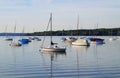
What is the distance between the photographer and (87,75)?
30.8m

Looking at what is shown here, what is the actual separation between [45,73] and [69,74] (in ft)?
9.23

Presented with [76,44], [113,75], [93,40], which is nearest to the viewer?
[113,75]

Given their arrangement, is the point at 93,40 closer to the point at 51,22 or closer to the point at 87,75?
the point at 51,22

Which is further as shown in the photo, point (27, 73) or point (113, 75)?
point (27, 73)

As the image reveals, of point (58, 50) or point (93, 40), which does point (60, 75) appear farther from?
point (93, 40)

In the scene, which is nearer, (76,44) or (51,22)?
(51,22)

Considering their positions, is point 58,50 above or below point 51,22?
below

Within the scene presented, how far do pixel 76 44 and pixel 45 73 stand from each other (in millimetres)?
67815

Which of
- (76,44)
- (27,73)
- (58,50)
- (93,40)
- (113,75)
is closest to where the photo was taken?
(113,75)

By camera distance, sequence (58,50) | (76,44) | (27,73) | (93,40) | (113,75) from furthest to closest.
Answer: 1. (93,40)
2. (76,44)
3. (58,50)
4. (27,73)
5. (113,75)

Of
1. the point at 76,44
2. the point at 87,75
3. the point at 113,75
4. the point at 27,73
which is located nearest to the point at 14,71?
the point at 27,73

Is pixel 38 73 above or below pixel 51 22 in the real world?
below

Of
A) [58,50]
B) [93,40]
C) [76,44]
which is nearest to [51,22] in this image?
[58,50]

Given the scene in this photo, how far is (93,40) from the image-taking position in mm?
122375
